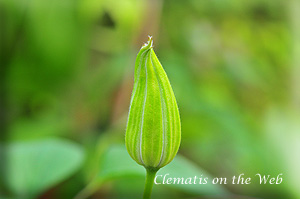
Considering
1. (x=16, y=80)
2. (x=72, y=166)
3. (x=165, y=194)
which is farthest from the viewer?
(x=16, y=80)

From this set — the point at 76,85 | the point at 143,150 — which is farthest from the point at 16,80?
the point at 143,150

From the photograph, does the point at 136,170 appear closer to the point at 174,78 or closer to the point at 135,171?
the point at 135,171

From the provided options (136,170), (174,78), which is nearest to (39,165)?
(136,170)

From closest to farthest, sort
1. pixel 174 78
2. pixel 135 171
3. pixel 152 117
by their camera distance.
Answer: pixel 152 117
pixel 135 171
pixel 174 78

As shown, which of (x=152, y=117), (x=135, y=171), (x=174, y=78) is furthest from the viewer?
(x=174, y=78)

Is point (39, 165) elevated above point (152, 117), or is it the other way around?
point (152, 117)

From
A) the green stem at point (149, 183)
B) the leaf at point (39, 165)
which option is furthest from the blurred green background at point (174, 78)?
the green stem at point (149, 183)

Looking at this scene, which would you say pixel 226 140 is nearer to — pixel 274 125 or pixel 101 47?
pixel 274 125
